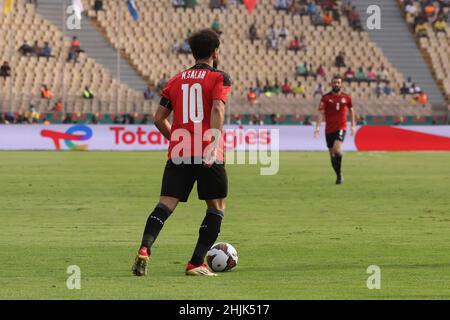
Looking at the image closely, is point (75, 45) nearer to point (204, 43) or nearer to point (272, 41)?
point (272, 41)

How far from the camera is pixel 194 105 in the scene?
11.6m

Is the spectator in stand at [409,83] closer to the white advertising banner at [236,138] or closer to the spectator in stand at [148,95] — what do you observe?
the white advertising banner at [236,138]

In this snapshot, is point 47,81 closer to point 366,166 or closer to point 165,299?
point 366,166

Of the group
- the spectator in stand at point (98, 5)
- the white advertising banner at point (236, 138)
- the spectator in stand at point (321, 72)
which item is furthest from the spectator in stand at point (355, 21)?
the white advertising banner at point (236, 138)

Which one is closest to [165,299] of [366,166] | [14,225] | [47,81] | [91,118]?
[14,225]

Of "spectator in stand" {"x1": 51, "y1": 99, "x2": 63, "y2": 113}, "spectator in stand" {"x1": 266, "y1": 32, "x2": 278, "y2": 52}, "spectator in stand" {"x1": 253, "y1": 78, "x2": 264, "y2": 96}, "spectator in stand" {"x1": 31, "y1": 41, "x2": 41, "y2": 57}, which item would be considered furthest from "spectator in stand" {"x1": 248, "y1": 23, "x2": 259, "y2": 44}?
"spectator in stand" {"x1": 51, "y1": 99, "x2": 63, "y2": 113}

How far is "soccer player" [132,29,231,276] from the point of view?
11.5 meters

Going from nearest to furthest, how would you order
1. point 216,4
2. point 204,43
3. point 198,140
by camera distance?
point 204,43 → point 198,140 → point 216,4

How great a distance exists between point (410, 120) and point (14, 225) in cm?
4027

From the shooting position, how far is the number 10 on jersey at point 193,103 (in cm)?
1154

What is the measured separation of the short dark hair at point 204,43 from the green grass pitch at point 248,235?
220 centimetres

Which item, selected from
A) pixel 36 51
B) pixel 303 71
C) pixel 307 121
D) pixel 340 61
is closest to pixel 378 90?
pixel 340 61

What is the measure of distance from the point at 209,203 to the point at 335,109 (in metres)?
16.7

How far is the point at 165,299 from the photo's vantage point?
385 inches
